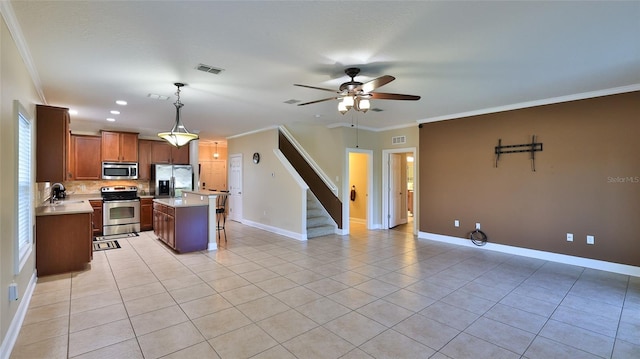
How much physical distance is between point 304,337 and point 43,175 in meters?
3.93

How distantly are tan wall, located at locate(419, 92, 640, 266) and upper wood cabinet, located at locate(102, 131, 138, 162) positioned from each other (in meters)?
7.14

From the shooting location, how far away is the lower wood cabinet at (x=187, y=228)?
5.19 m

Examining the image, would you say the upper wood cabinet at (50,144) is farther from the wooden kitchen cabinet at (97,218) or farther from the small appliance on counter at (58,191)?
the wooden kitchen cabinet at (97,218)

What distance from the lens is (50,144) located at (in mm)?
3910

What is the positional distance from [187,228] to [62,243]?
167cm

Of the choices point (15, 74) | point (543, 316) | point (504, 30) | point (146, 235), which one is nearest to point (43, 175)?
point (15, 74)

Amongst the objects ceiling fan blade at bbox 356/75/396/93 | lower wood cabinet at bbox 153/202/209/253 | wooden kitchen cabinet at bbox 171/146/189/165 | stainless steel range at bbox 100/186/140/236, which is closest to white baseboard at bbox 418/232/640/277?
ceiling fan blade at bbox 356/75/396/93

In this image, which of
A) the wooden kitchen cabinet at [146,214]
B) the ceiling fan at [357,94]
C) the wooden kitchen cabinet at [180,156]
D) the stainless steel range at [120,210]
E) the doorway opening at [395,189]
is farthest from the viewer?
the wooden kitchen cabinet at [180,156]

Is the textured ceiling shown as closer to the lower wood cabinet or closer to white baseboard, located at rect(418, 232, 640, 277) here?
the lower wood cabinet

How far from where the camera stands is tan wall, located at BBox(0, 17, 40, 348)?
87.6 inches

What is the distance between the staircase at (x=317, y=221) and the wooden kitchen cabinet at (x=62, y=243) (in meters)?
3.87

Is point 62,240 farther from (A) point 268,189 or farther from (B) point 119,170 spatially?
(A) point 268,189

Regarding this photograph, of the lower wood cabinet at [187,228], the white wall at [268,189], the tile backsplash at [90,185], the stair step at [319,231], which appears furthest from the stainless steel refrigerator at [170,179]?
the stair step at [319,231]

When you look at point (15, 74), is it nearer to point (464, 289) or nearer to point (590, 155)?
point (464, 289)
